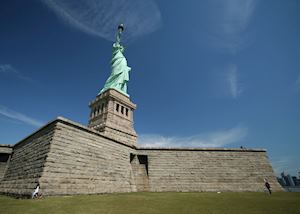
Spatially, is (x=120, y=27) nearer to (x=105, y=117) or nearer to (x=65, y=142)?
(x=105, y=117)

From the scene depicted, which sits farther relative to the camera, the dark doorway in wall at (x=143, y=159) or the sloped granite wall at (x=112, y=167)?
the dark doorway in wall at (x=143, y=159)

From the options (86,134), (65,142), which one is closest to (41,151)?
(65,142)

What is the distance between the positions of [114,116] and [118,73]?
1051 cm

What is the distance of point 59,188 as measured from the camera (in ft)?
32.6

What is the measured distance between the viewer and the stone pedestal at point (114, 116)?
27469 mm

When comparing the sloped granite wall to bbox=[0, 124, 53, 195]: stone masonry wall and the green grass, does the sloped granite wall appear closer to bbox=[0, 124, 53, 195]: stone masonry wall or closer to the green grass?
bbox=[0, 124, 53, 195]: stone masonry wall

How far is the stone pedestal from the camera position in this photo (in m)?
27.5

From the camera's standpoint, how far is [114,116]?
94.8 ft

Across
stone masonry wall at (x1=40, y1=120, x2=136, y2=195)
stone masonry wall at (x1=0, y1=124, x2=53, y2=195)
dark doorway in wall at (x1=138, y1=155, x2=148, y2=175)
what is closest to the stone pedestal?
dark doorway in wall at (x1=138, y1=155, x2=148, y2=175)

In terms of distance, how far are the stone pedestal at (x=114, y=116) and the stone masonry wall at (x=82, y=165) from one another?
11.4 meters

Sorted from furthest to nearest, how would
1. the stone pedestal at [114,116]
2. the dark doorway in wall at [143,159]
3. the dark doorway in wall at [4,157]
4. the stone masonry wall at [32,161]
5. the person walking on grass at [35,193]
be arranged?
the stone pedestal at [114,116]
the dark doorway in wall at [143,159]
the dark doorway in wall at [4,157]
the stone masonry wall at [32,161]
the person walking on grass at [35,193]

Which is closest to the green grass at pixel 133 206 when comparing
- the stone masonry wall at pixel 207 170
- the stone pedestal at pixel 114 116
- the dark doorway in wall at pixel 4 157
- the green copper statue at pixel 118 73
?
the stone masonry wall at pixel 207 170

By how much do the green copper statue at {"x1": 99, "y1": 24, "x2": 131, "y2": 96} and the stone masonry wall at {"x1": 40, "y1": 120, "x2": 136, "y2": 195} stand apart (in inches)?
765

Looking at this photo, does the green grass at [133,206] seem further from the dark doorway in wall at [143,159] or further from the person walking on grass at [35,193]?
the dark doorway in wall at [143,159]
